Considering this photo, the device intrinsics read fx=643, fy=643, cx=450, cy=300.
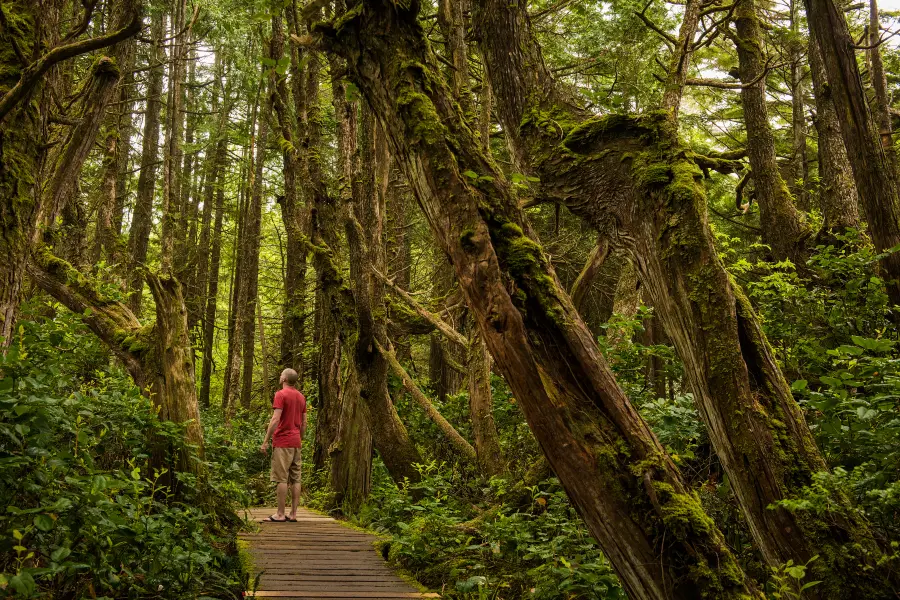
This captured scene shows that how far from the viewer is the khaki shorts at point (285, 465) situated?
31.5 feet

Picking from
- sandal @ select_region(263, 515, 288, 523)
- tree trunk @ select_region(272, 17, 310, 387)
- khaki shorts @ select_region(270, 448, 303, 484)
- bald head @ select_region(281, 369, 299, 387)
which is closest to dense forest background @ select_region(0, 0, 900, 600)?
bald head @ select_region(281, 369, 299, 387)

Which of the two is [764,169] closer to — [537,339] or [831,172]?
[831,172]

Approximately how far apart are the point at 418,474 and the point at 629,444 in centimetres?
717

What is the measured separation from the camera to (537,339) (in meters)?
3.72

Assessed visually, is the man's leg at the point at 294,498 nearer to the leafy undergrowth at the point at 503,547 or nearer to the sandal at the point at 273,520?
the sandal at the point at 273,520

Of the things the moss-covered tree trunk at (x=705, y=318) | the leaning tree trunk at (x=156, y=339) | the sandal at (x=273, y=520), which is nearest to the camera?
the moss-covered tree trunk at (x=705, y=318)

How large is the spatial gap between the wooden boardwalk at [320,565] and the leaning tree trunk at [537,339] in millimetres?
2691

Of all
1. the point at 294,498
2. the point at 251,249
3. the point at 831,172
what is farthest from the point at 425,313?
the point at 251,249

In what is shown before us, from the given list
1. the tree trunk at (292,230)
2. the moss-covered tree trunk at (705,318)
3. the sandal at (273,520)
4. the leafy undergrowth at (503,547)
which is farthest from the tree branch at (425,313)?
the moss-covered tree trunk at (705,318)

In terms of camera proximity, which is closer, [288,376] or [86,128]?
[86,128]

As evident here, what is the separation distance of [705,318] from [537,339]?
117cm

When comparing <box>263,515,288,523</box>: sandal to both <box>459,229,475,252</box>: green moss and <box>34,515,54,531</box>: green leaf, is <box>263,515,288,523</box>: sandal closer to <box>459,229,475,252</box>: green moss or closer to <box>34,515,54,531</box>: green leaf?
<box>34,515,54,531</box>: green leaf

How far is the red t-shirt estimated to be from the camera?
970cm

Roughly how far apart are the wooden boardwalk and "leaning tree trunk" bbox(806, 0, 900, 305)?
5.57 m
